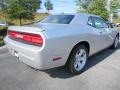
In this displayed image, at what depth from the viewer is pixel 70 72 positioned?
4.30 meters

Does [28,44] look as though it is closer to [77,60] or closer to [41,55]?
[41,55]

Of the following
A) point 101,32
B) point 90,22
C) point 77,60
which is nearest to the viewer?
point 77,60

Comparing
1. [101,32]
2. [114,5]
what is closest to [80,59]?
[101,32]

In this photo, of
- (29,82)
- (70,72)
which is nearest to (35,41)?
(29,82)

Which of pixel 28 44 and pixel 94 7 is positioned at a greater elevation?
pixel 94 7

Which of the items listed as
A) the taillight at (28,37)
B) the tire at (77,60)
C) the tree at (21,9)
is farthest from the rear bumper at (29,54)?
the tree at (21,9)

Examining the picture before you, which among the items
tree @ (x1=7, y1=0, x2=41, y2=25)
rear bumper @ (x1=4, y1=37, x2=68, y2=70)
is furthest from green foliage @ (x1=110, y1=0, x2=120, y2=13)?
rear bumper @ (x1=4, y1=37, x2=68, y2=70)

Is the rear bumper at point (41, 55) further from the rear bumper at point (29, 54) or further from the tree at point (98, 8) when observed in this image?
the tree at point (98, 8)

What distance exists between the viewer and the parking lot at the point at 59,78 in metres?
3.73

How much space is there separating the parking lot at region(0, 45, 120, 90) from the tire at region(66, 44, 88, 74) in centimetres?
15

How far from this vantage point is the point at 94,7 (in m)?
19.0

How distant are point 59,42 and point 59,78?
1025 millimetres

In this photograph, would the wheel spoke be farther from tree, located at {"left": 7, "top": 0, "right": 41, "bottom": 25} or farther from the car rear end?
tree, located at {"left": 7, "top": 0, "right": 41, "bottom": 25}

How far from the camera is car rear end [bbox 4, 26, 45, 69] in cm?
341
